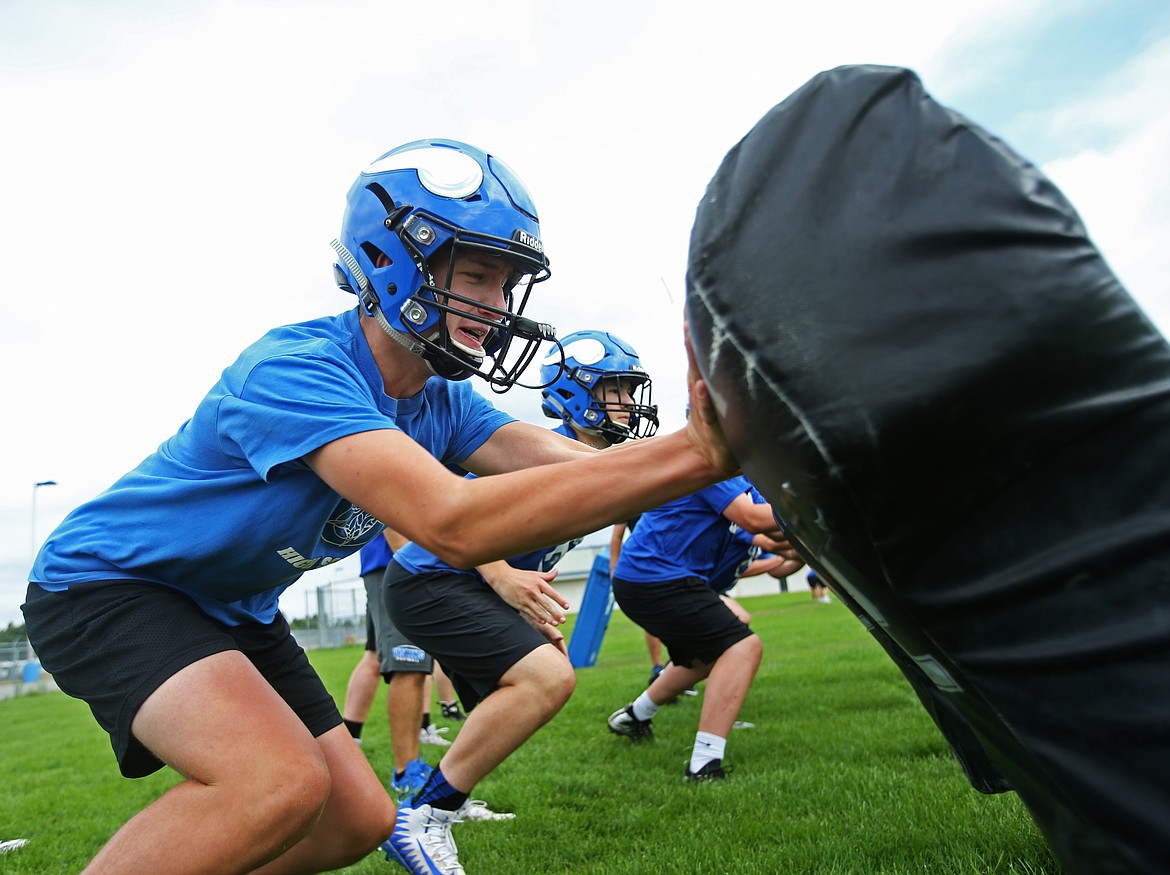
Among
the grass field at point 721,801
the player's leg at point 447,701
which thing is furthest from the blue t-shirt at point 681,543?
the player's leg at point 447,701

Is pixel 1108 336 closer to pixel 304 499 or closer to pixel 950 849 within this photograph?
pixel 304 499

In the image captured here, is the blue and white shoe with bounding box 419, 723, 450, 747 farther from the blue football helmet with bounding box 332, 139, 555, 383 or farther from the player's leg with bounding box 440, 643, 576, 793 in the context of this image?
the blue football helmet with bounding box 332, 139, 555, 383

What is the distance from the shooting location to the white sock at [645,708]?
7309 mm

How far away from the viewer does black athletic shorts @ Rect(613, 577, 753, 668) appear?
21.2 feet

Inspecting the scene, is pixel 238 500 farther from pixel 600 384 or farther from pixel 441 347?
pixel 600 384

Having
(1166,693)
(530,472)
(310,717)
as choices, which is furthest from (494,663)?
(1166,693)

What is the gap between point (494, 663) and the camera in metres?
4.82

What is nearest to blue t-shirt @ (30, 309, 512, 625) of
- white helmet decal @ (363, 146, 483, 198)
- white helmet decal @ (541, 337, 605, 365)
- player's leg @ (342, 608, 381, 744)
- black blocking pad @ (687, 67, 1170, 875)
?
white helmet decal @ (363, 146, 483, 198)

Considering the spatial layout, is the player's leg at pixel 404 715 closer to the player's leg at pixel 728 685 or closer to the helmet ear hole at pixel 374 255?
the player's leg at pixel 728 685

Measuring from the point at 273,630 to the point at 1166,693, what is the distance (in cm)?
275

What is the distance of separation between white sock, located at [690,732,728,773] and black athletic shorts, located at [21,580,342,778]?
11.9 ft

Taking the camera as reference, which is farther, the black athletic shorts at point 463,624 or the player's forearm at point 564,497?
the black athletic shorts at point 463,624

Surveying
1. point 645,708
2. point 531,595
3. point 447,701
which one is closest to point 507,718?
point 531,595

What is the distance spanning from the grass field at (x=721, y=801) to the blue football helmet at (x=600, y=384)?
2.27 metres
